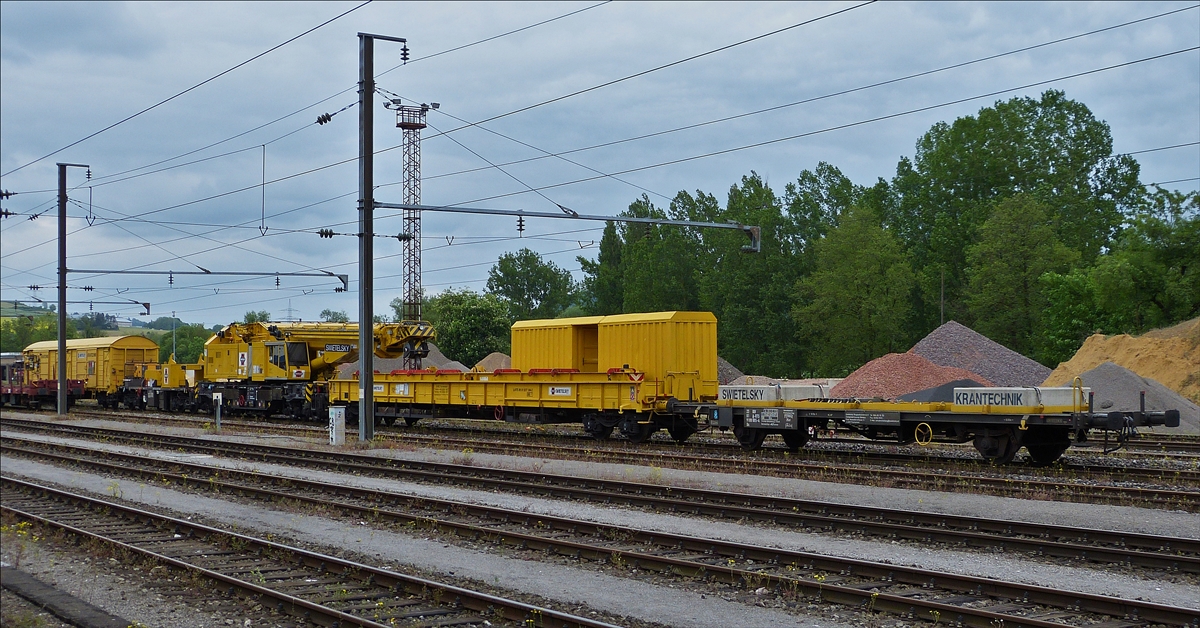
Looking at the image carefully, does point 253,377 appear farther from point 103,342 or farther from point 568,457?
point 568,457

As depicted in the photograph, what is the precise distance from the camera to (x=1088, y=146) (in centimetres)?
6581

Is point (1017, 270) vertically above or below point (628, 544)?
above

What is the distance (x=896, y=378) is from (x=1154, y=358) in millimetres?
10343

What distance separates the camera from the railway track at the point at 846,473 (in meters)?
14.4

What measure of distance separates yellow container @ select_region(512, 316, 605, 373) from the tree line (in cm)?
2730

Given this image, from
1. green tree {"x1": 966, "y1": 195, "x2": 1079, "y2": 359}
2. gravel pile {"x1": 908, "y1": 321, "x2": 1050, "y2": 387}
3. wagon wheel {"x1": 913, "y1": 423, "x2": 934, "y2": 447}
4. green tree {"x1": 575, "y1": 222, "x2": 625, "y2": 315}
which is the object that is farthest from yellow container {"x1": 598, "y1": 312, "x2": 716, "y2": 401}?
green tree {"x1": 575, "y1": 222, "x2": 625, "y2": 315}

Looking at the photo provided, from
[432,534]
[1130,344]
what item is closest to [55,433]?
[432,534]

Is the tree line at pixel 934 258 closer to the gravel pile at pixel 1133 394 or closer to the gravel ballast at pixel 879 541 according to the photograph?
the gravel pile at pixel 1133 394

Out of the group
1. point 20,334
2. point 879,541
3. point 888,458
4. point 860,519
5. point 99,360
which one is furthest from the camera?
point 20,334

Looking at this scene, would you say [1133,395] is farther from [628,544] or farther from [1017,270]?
Result: [1017,270]

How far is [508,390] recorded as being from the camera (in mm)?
27078

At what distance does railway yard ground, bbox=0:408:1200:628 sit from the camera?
8852mm

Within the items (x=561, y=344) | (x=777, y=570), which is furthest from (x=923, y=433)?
(x=561, y=344)

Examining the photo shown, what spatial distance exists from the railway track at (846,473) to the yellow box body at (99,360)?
75.9 feet
